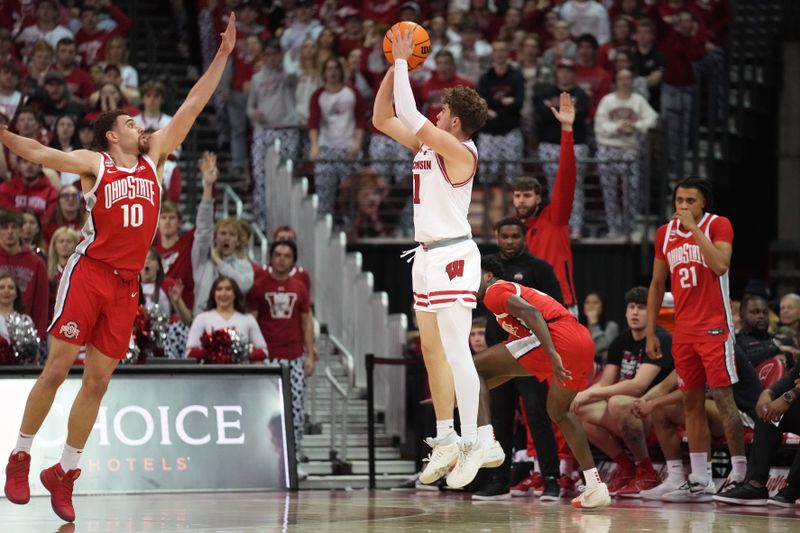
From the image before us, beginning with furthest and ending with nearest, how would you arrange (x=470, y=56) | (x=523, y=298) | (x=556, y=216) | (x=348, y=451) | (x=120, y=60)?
(x=470, y=56)
(x=120, y=60)
(x=348, y=451)
(x=556, y=216)
(x=523, y=298)

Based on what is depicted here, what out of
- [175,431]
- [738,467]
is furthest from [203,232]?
[738,467]

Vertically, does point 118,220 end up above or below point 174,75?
below

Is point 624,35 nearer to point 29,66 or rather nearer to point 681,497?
point 29,66

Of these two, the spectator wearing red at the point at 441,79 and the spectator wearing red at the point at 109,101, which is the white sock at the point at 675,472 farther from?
the spectator wearing red at the point at 109,101

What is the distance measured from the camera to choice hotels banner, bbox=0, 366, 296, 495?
11.3 metres

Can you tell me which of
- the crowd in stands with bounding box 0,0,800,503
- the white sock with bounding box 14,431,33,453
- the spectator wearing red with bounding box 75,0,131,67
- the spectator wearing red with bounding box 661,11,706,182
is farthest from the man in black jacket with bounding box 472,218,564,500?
the spectator wearing red with bounding box 75,0,131,67

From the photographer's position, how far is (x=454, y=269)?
8938 mm

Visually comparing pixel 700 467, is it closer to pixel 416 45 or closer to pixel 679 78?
pixel 416 45

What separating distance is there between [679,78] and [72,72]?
7222mm

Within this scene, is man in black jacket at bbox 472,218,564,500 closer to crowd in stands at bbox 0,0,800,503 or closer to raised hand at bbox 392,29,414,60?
crowd in stands at bbox 0,0,800,503

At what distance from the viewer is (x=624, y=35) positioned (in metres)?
17.8

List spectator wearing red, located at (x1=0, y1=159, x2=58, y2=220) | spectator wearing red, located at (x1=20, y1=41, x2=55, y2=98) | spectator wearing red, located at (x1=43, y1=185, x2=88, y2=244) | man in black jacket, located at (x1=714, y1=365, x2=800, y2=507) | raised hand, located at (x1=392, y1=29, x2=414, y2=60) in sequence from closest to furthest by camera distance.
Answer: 1. raised hand, located at (x1=392, y1=29, x2=414, y2=60)
2. man in black jacket, located at (x1=714, y1=365, x2=800, y2=507)
3. spectator wearing red, located at (x1=43, y1=185, x2=88, y2=244)
4. spectator wearing red, located at (x1=0, y1=159, x2=58, y2=220)
5. spectator wearing red, located at (x1=20, y1=41, x2=55, y2=98)

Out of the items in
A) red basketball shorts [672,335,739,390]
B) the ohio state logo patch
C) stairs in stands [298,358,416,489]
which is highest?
the ohio state logo patch

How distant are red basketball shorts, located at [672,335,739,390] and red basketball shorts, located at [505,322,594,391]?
3.81 ft
